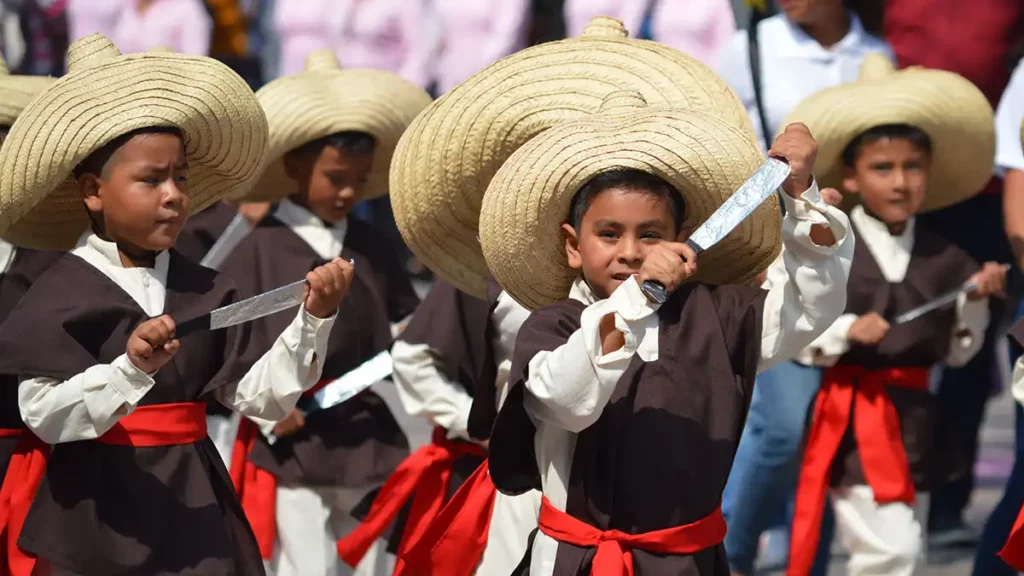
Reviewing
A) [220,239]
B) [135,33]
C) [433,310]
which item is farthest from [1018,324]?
[135,33]

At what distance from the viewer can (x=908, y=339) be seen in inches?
233

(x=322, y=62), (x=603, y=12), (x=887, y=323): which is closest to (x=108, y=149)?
(x=322, y=62)

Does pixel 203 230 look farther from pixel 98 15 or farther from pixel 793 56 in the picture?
pixel 98 15

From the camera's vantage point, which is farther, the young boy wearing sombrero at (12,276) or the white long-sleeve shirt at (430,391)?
the white long-sleeve shirt at (430,391)

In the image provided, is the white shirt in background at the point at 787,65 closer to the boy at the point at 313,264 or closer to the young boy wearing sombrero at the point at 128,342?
the boy at the point at 313,264

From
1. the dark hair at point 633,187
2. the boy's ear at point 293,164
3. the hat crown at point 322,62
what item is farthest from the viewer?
the hat crown at point 322,62

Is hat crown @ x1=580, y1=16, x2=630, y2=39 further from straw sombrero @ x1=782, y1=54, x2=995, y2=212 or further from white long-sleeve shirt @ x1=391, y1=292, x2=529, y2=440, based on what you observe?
straw sombrero @ x1=782, y1=54, x2=995, y2=212

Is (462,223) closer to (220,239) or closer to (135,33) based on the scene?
(220,239)

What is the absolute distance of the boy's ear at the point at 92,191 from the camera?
4.73 meters

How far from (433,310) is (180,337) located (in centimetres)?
141

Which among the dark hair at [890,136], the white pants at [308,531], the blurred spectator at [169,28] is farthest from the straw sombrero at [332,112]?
the blurred spectator at [169,28]

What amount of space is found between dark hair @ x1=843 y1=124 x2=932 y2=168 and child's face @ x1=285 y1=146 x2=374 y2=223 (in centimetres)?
149

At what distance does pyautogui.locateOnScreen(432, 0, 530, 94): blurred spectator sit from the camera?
10.4m

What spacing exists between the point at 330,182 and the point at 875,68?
1.70 m
